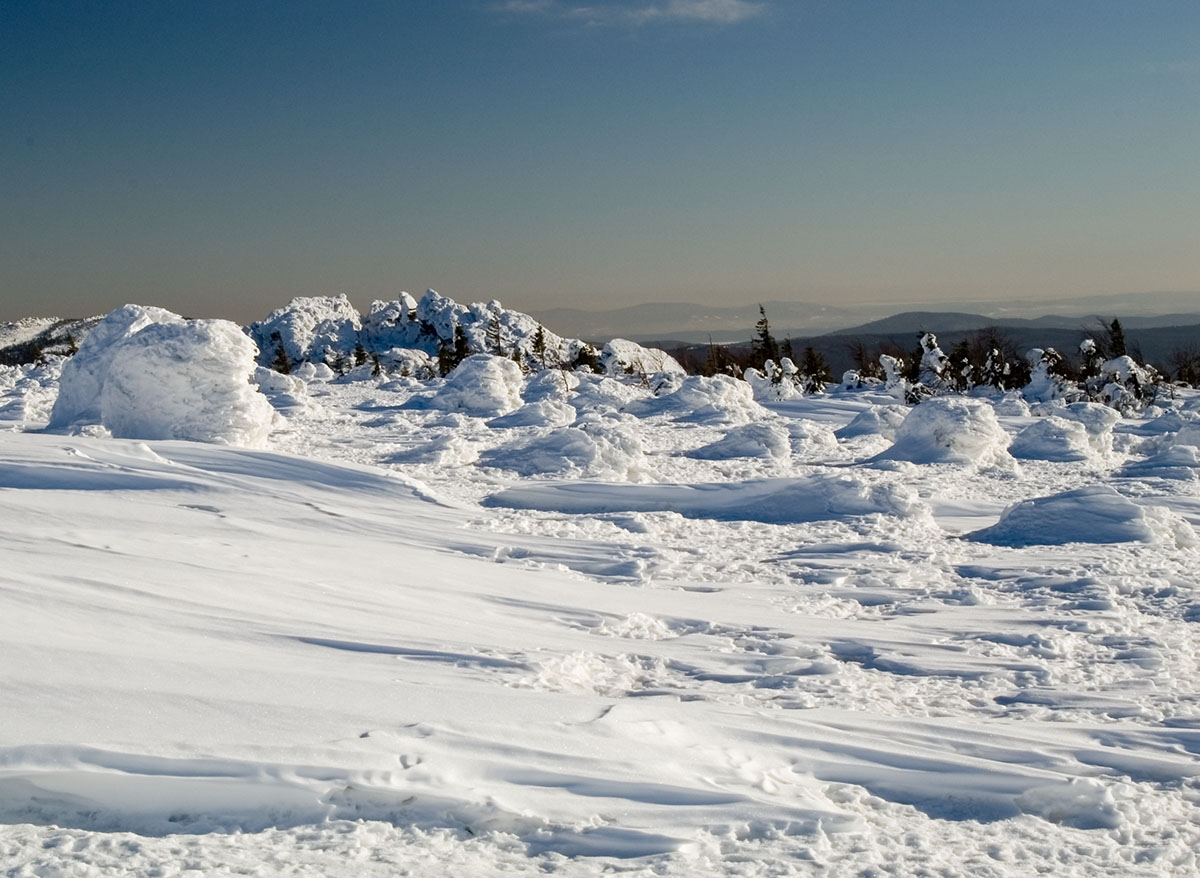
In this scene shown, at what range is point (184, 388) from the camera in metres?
10.2

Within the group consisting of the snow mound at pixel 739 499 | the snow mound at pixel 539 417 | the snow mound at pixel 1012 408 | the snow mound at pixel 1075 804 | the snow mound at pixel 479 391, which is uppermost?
the snow mound at pixel 479 391

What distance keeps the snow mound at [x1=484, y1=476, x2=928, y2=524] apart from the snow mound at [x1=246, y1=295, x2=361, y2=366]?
99307 mm

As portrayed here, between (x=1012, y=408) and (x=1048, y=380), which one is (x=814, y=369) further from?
(x=1012, y=408)

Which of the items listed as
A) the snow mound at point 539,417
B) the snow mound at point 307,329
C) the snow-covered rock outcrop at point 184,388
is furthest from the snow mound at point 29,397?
the snow mound at point 307,329

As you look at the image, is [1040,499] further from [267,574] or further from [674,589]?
[267,574]

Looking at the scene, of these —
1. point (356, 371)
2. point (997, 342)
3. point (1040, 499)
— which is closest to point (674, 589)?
point (1040, 499)

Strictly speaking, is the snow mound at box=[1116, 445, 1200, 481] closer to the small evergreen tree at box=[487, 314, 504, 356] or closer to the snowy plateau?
the snowy plateau

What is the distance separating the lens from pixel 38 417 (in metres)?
13.2

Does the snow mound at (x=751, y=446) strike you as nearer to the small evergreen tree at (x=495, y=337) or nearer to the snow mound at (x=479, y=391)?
the snow mound at (x=479, y=391)

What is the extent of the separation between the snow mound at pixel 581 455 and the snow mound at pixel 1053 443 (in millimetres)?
4928

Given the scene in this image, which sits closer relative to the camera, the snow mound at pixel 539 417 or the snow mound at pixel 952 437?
the snow mound at pixel 952 437

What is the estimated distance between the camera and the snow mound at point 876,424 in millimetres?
13750

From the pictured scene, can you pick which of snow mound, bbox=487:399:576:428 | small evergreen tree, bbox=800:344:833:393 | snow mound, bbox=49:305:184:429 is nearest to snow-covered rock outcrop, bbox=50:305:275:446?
snow mound, bbox=49:305:184:429

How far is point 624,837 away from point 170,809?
3.79 feet
